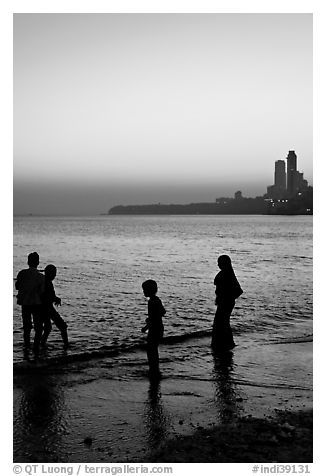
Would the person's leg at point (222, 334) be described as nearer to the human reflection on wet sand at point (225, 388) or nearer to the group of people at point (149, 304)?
the group of people at point (149, 304)

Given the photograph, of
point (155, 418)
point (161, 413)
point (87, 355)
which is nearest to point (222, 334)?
point (87, 355)

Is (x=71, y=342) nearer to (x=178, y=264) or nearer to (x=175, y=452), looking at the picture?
(x=175, y=452)

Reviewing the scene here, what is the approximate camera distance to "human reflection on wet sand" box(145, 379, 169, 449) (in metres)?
6.23

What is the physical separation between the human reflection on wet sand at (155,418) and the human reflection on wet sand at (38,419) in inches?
43.3

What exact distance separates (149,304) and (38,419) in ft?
8.46

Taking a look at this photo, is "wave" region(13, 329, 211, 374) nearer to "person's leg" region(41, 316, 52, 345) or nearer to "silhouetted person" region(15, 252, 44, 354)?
"person's leg" region(41, 316, 52, 345)

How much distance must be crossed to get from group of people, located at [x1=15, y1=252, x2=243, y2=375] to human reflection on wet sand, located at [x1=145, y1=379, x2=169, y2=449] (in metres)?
0.96

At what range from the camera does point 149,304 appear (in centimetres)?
859

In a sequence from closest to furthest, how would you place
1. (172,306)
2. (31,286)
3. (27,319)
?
(31,286) → (27,319) → (172,306)

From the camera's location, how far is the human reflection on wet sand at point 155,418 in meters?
6.23

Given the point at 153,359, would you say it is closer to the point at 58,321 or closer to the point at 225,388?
the point at 225,388

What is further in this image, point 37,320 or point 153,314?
point 37,320
